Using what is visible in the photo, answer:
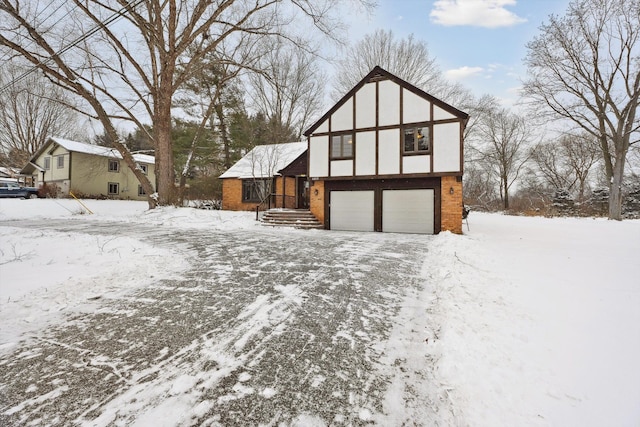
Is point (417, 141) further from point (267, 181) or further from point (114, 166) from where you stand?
point (114, 166)

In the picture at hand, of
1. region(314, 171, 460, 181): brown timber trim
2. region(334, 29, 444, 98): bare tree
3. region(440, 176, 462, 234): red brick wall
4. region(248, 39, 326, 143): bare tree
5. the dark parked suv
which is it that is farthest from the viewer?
region(248, 39, 326, 143): bare tree

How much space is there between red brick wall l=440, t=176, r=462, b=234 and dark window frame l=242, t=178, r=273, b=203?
35.2 feet

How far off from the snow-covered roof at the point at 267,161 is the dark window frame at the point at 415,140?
809cm

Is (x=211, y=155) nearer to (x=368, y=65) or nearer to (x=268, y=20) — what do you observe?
(x=268, y=20)

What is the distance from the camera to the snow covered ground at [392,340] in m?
1.75

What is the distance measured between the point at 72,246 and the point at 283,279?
5181 mm

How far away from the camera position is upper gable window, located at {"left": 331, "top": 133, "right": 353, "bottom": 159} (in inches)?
495

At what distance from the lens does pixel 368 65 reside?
21.9m

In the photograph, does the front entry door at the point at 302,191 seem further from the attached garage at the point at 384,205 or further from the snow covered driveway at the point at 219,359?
the snow covered driveway at the point at 219,359

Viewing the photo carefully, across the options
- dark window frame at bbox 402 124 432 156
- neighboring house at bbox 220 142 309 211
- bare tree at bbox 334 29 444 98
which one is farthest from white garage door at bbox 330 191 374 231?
bare tree at bbox 334 29 444 98

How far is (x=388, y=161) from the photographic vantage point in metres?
11.8

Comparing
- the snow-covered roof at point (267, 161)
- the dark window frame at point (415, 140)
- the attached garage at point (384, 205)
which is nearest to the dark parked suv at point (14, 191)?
the snow-covered roof at point (267, 161)

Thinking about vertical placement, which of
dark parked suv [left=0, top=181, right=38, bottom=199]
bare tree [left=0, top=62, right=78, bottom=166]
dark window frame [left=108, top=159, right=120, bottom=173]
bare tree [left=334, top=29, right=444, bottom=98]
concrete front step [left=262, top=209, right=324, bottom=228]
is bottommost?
concrete front step [left=262, top=209, right=324, bottom=228]

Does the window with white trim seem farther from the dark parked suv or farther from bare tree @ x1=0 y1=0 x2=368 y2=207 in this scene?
bare tree @ x1=0 y1=0 x2=368 y2=207
